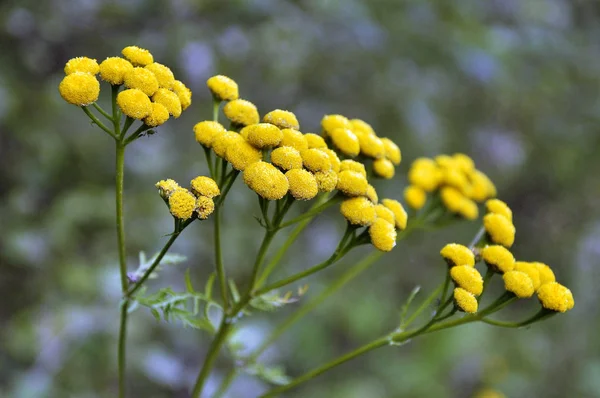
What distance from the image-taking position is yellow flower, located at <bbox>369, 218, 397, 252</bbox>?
1.42 m

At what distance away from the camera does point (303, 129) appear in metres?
3.58

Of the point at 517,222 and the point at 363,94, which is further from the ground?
the point at 363,94

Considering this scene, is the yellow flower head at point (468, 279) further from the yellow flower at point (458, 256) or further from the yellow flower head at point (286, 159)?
the yellow flower head at point (286, 159)

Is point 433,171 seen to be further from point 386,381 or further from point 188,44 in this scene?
point 386,381

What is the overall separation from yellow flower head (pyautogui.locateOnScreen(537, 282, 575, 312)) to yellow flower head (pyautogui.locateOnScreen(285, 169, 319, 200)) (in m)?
0.64

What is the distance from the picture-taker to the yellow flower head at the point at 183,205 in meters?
1.25

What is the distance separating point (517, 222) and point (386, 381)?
89.6 inches

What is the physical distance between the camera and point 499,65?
10.4 feet

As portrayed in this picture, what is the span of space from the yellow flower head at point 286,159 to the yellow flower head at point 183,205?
0.20 m

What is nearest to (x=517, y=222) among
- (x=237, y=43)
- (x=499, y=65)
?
(x=499, y=65)

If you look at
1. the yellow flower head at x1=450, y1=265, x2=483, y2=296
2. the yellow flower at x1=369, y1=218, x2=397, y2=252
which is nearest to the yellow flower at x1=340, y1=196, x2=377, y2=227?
the yellow flower at x1=369, y1=218, x2=397, y2=252

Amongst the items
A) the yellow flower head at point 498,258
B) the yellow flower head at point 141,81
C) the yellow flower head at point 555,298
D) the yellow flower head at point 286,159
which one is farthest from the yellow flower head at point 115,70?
the yellow flower head at point 555,298

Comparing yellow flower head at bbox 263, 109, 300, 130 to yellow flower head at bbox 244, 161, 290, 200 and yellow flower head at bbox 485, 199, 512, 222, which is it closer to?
yellow flower head at bbox 244, 161, 290, 200

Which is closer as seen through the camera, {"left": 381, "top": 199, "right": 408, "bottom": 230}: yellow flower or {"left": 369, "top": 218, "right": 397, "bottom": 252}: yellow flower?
{"left": 369, "top": 218, "right": 397, "bottom": 252}: yellow flower
